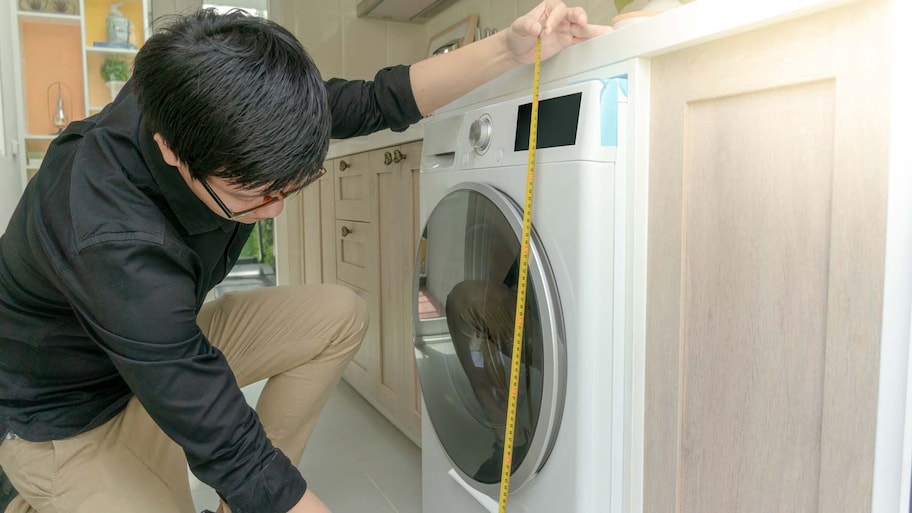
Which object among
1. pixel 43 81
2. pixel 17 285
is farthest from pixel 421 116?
pixel 43 81

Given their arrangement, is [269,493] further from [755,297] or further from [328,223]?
[328,223]

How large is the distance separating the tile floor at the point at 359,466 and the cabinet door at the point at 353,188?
74 centimetres

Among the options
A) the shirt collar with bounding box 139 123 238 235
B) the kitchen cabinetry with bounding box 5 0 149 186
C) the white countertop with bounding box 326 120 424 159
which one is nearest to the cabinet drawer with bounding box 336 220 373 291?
the white countertop with bounding box 326 120 424 159

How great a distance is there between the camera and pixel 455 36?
2666 millimetres

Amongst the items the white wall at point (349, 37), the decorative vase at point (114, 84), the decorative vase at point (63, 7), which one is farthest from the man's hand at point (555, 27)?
the decorative vase at point (63, 7)

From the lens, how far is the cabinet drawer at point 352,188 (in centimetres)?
219

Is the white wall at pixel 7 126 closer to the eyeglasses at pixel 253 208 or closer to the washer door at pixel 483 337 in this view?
the washer door at pixel 483 337

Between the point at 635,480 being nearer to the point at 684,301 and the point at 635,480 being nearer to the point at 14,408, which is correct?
the point at 684,301

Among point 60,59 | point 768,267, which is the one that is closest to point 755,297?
point 768,267

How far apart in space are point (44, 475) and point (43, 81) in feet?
11.3

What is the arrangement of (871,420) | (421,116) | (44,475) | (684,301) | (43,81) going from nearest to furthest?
(871,420) → (684,301) → (44,475) → (421,116) → (43,81)

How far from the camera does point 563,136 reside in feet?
3.30

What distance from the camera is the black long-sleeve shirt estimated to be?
0.80 meters

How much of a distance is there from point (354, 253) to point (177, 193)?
4.92ft
